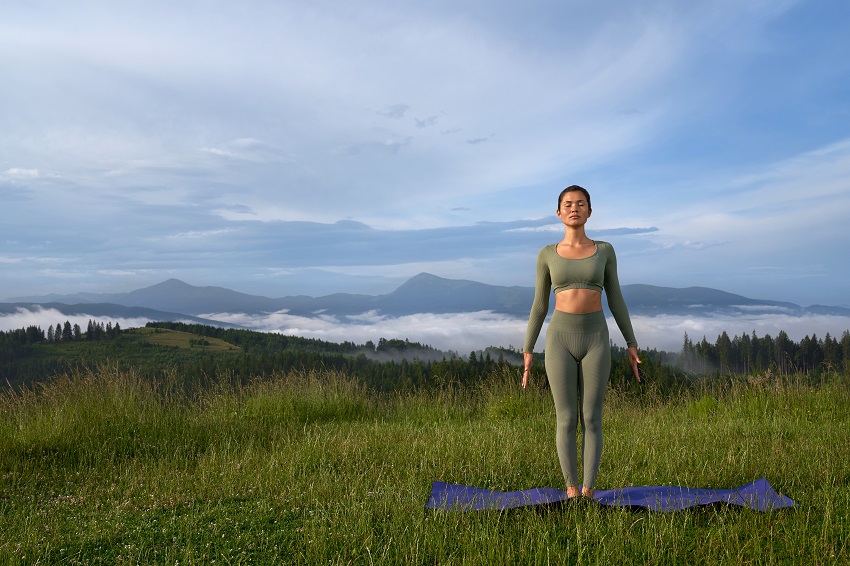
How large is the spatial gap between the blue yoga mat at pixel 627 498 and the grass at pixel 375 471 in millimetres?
131

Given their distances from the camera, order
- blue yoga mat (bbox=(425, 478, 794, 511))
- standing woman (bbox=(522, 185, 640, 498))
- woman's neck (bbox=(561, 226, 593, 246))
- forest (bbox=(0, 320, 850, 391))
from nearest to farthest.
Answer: blue yoga mat (bbox=(425, 478, 794, 511)) → standing woman (bbox=(522, 185, 640, 498)) → woman's neck (bbox=(561, 226, 593, 246)) → forest (bbox=(0, 320, 850, 391))

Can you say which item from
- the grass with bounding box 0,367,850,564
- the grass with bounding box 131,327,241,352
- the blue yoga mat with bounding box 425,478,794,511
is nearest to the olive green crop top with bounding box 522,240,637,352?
the blue yoga mat with bounding box 425,478,794,511

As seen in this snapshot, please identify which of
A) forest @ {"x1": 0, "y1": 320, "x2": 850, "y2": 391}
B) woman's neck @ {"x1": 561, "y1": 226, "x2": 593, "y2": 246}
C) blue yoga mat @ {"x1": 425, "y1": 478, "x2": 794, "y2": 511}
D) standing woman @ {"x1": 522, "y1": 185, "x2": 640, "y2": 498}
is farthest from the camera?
forest @ {"x1": 0, "y1": 320, "x2": 850, "y2": 391}

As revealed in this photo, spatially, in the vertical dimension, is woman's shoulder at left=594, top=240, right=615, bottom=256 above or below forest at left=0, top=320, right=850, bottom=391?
above

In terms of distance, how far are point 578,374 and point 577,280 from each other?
87 centimetres

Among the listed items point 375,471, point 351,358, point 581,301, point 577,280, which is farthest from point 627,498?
point 351,358

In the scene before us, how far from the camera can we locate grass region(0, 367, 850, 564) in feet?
16.2

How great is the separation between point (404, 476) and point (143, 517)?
107 inches

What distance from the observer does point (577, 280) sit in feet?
19.2

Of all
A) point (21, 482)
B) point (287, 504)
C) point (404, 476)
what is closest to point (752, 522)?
point (404, 476)

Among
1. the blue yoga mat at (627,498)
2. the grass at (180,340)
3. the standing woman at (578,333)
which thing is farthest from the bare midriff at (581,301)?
the grass at (180,340)

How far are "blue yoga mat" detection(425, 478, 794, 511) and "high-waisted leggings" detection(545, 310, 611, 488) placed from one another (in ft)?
1.17

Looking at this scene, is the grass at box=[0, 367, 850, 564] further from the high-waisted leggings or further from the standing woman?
the standing woman

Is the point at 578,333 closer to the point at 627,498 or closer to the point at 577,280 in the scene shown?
the point at 577,280
